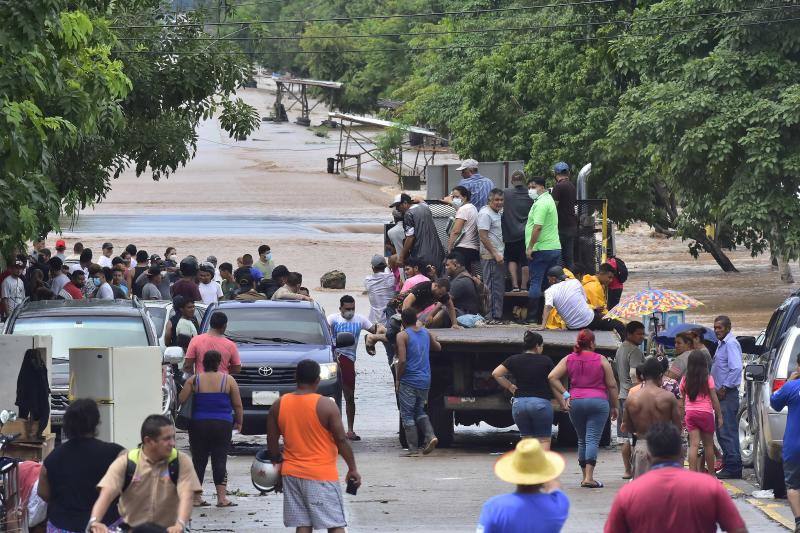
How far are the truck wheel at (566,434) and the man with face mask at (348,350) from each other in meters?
2.46

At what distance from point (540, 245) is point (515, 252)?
0.62 m

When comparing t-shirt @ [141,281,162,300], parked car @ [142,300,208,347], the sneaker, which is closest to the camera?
the sneaker

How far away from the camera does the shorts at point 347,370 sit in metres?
17.8

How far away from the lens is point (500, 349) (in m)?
16.1

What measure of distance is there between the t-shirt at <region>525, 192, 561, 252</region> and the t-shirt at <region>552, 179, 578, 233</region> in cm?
114

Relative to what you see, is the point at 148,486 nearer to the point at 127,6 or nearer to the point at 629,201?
the point at 127,6

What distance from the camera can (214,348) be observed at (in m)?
14.7

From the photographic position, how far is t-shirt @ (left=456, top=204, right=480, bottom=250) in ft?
60.8

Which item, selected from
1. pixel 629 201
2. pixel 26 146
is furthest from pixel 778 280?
pixel 26 146

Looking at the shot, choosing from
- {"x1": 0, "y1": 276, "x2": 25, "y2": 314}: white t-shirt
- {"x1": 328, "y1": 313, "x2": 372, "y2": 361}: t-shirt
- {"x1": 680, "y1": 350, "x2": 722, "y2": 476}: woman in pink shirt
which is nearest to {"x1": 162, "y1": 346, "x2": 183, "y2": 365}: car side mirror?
{"x1": 328, "y1": 313, "x2": 372, "y2": 361}: t-shirt

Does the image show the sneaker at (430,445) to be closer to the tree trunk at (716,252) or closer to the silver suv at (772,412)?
the silver suv at (772,412)

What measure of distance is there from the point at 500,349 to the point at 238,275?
10.0 m

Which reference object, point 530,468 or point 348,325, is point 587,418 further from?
point 530,468

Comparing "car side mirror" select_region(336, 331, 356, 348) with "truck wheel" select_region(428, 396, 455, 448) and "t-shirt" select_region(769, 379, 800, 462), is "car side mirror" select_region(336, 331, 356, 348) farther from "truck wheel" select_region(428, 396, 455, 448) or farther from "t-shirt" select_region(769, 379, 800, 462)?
"t-shirt" select_region(769, 379, 800, 462)
